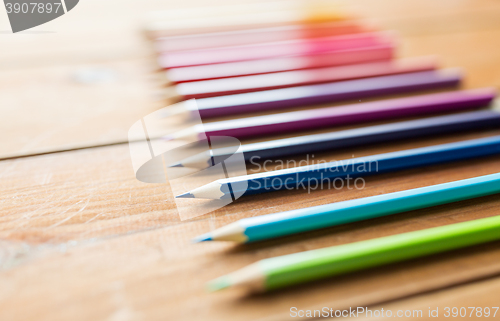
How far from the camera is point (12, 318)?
0.71 feet

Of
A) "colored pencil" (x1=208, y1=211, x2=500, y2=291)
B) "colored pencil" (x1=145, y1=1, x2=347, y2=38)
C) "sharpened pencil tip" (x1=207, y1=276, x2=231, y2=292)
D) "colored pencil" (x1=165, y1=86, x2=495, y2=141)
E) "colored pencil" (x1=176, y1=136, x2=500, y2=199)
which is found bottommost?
"colored pencil" (x1=208, y1=211, x2=500, y2=291)

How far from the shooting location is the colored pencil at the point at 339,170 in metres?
0.29

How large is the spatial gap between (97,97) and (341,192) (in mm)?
277

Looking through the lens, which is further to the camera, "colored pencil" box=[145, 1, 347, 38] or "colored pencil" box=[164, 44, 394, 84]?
"colored pencil" box=[145, 1, 347, 38]

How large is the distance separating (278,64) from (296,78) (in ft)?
0.11

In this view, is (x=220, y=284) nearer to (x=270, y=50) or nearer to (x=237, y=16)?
(x=270, y=50)

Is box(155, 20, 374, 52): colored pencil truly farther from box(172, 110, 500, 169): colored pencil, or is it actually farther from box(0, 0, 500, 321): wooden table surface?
box(172, 110, 500, 169): colored pencil

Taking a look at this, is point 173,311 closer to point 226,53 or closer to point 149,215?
point 149,215

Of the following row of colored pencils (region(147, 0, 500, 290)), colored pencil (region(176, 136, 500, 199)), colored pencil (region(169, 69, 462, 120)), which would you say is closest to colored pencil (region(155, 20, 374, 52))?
row of colored pencils (region(147, 0, 500, 290))

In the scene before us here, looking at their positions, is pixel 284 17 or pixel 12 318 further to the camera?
pixel 284 17

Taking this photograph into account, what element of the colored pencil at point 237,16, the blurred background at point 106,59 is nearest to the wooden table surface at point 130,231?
the blurred background at point 106,59

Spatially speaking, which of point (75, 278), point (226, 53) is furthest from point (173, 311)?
point (226, 53)

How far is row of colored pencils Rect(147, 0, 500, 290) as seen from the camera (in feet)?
0.81

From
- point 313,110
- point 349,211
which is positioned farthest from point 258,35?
point 349,211
